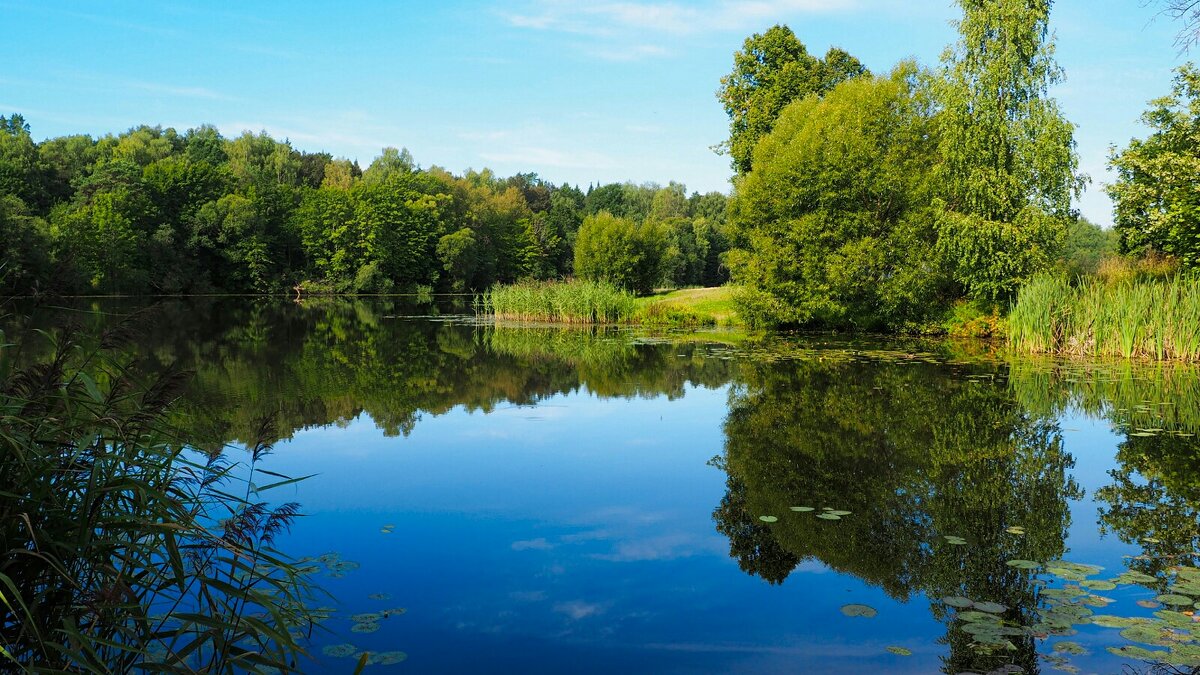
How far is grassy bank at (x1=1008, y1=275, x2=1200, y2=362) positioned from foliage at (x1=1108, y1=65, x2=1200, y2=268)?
5.49 metres

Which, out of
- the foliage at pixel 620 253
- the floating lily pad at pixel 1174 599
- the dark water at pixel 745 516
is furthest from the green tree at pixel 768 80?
the floating lily pad at pixel 1174 599

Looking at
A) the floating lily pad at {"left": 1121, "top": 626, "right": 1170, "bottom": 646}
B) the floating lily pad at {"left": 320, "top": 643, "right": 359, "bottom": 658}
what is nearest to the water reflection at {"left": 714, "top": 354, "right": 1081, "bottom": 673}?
the floating lily pad at {"left": 1121, "top": 626, "right": 1170, "bottom": 646}

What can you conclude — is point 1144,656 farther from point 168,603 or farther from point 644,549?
point 168,603

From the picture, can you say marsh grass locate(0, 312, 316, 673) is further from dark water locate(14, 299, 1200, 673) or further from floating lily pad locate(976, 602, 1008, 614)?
floating lily pad locate(976, 602, 1008, 614)

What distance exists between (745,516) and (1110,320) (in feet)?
50.6

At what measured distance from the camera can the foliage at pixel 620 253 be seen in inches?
2045

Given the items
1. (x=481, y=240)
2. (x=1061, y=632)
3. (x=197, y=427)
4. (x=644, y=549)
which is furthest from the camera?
(x=481, y=240)

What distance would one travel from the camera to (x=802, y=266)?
2773 centimetres

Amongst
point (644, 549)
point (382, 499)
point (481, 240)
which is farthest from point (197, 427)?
point (481, 240)

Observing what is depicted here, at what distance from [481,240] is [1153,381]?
7189 cm

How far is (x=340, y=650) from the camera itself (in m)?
4.48

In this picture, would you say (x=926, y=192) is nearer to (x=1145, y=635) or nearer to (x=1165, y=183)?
(x=1165, y=183)

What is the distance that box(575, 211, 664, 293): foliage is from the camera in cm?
5194

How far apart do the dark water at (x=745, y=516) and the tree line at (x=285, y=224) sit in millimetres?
37946
